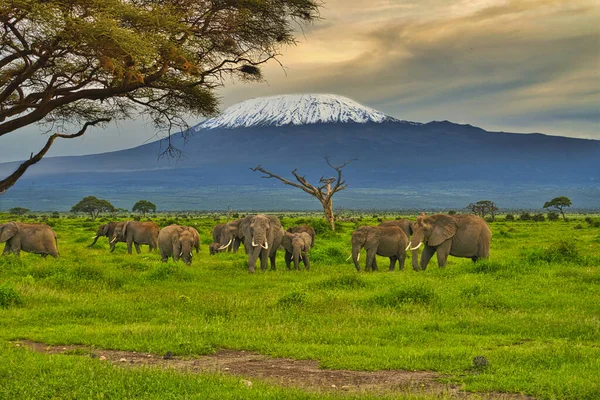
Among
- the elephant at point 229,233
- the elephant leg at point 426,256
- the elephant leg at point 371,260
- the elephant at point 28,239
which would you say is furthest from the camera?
the elephant at point 229,233

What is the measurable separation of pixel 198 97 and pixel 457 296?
10.0 metres

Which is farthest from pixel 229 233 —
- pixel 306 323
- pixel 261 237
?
pixel 306 323

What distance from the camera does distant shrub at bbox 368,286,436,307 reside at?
15336 millimetres

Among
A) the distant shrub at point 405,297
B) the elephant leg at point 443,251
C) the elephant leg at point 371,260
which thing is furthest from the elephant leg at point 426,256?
the distant shrub at point 405,297

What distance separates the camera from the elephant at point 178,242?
25078mm

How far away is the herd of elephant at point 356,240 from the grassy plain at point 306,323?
1609 mm

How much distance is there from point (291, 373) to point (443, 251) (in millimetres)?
13584

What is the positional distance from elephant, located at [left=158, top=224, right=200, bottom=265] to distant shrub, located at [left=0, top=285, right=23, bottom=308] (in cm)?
990

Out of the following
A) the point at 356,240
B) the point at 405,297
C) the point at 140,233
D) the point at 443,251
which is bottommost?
the point at 405,297

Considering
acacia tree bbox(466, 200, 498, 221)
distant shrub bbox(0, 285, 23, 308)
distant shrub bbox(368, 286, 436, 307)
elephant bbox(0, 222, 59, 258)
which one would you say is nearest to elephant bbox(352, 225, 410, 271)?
distant shrub bbox(368, 286, 436, 307)

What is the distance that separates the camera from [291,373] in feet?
32.3

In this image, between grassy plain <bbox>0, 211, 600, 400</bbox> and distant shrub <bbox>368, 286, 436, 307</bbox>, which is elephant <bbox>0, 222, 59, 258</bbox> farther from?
distant shrub <bbox>368, 286, 436, 307</bbox>

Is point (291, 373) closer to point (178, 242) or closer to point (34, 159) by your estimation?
point (34, 159)

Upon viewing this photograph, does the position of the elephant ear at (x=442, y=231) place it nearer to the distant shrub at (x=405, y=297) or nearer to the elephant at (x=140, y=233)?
the distant shrub at (x=405, y=297)
